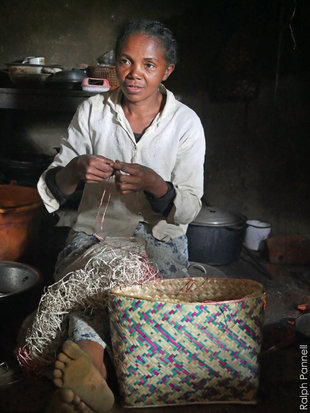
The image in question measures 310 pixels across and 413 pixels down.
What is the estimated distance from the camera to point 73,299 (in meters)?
1.94

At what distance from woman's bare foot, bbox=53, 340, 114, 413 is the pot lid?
2009 mm

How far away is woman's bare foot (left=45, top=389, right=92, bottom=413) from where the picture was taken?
1442 millimetres

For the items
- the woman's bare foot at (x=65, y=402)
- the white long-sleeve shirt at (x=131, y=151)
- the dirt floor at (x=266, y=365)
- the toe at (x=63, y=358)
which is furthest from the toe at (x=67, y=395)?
the white long-sleeve shirt at (x=131, y=151)

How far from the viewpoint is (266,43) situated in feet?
13.1

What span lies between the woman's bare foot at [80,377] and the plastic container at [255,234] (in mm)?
2725

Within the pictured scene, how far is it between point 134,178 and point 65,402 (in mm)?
948

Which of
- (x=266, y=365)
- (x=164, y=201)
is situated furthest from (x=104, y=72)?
(x=266, y=365)

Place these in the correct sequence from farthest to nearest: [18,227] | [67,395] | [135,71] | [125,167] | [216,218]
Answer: [216,218]
[18,227]
[135,71]
[125,167]
[67,395]

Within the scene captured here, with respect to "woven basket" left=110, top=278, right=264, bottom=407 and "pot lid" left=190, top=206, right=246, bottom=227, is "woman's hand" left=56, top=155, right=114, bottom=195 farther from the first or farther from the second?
"pot lid" left=190, top=206, right=246, bottom=227

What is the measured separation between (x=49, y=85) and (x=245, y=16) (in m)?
1.97

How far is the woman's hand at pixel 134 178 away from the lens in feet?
6.25

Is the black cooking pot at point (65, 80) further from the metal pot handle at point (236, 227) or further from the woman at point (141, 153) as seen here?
the metal pot handle at point (236, 227)

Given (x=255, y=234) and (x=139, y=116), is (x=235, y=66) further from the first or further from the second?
(x=139, y=116)

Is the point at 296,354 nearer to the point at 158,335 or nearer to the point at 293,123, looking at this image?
the point at 158,335
